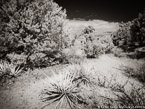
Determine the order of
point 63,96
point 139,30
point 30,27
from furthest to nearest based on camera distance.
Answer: point 139,30
point 30,27
point 63,96

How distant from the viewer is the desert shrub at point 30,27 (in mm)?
6707

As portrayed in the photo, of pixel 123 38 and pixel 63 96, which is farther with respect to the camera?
pixel 123 38

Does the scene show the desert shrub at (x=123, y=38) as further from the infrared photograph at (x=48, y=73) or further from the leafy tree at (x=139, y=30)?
the infrared photograph at (x=48, y=73)

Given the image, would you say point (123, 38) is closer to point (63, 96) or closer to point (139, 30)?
point (139, 30)

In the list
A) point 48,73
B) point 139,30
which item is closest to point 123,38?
point 139,30

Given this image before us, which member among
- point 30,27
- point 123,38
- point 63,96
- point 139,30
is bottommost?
point 63,96

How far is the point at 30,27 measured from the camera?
692 centimetres

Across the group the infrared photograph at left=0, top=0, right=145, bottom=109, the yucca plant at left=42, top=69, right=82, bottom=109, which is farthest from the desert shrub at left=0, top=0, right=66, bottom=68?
the yucca plant at left=42, top=69, right=82, bottom=109

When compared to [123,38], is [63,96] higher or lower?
lower

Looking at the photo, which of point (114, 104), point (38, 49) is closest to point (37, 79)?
point (38, 49)

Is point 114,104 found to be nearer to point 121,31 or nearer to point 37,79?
point 37,79

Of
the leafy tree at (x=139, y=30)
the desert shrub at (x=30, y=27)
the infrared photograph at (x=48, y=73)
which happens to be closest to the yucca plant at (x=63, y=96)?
the infrared photograph at (x=48, y=73)

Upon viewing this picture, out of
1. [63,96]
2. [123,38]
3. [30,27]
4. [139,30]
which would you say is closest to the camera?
[63,96]

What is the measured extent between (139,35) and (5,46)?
1716cm
